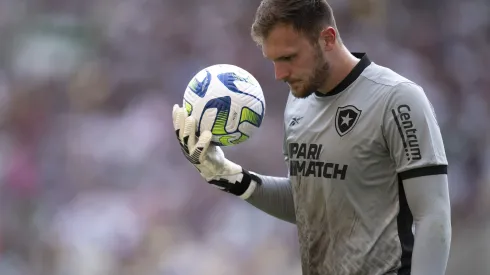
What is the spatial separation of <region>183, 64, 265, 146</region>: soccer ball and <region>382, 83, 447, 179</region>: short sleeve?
2.09 feet

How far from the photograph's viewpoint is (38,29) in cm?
453

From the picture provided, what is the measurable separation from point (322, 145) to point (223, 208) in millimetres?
2465

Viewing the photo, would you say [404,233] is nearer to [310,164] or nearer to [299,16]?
[310,164]

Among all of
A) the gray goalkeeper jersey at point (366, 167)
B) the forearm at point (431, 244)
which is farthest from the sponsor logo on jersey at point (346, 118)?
the forearm at point (431, 244)

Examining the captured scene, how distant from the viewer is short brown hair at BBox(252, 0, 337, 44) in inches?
84.6

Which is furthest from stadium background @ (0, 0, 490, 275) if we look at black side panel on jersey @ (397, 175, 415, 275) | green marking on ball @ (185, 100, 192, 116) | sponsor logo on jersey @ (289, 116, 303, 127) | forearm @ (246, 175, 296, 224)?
black side panel on jersey @ (397, 175, 415, 275)

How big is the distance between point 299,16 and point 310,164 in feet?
1.49

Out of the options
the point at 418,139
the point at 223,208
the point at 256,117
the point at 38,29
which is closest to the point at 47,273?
the point at 223,208

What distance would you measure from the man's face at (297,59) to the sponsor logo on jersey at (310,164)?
18cm

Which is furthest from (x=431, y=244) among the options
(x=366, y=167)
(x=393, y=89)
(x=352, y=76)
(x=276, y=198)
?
(x=276, y=198)

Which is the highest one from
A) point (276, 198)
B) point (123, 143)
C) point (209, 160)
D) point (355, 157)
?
point (355, 157)

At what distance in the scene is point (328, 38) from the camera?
7.20ft

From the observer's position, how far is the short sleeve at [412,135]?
1.97 meters

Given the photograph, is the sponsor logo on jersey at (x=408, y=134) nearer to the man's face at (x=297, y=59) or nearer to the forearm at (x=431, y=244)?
the forearm at (x=431, y=244)
